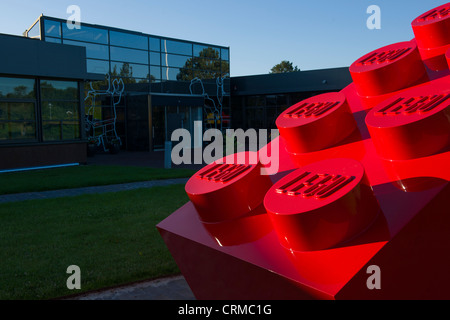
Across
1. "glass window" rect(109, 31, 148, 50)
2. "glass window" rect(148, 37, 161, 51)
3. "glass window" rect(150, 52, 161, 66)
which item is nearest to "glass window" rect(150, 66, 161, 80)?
"glass window" rect(150, 52, 161, 66)

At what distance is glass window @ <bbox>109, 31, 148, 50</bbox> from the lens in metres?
24.9

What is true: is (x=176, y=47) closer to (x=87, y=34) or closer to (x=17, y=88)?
(x=87, y=34)

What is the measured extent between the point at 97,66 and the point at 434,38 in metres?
22.8

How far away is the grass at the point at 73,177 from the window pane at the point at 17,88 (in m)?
2.77

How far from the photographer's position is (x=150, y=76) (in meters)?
26.7

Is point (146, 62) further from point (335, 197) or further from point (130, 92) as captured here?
point (335, 197)

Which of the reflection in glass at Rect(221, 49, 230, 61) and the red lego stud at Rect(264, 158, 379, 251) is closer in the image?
the red lego stud at Rect(264, 158, 379, 251)

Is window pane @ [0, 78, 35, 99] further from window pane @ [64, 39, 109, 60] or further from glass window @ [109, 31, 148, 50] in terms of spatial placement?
glass window @ [109, 31, 148, 50]

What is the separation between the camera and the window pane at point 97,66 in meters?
23.9

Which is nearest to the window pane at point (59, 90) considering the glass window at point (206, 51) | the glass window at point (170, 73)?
the glass window at point (170, 73)

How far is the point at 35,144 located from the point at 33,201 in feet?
24.9

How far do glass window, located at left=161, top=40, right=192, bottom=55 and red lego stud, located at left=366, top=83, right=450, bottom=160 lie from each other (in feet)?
85.3

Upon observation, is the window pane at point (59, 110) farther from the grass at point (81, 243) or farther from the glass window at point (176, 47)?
the glass window at point (176, 47)
